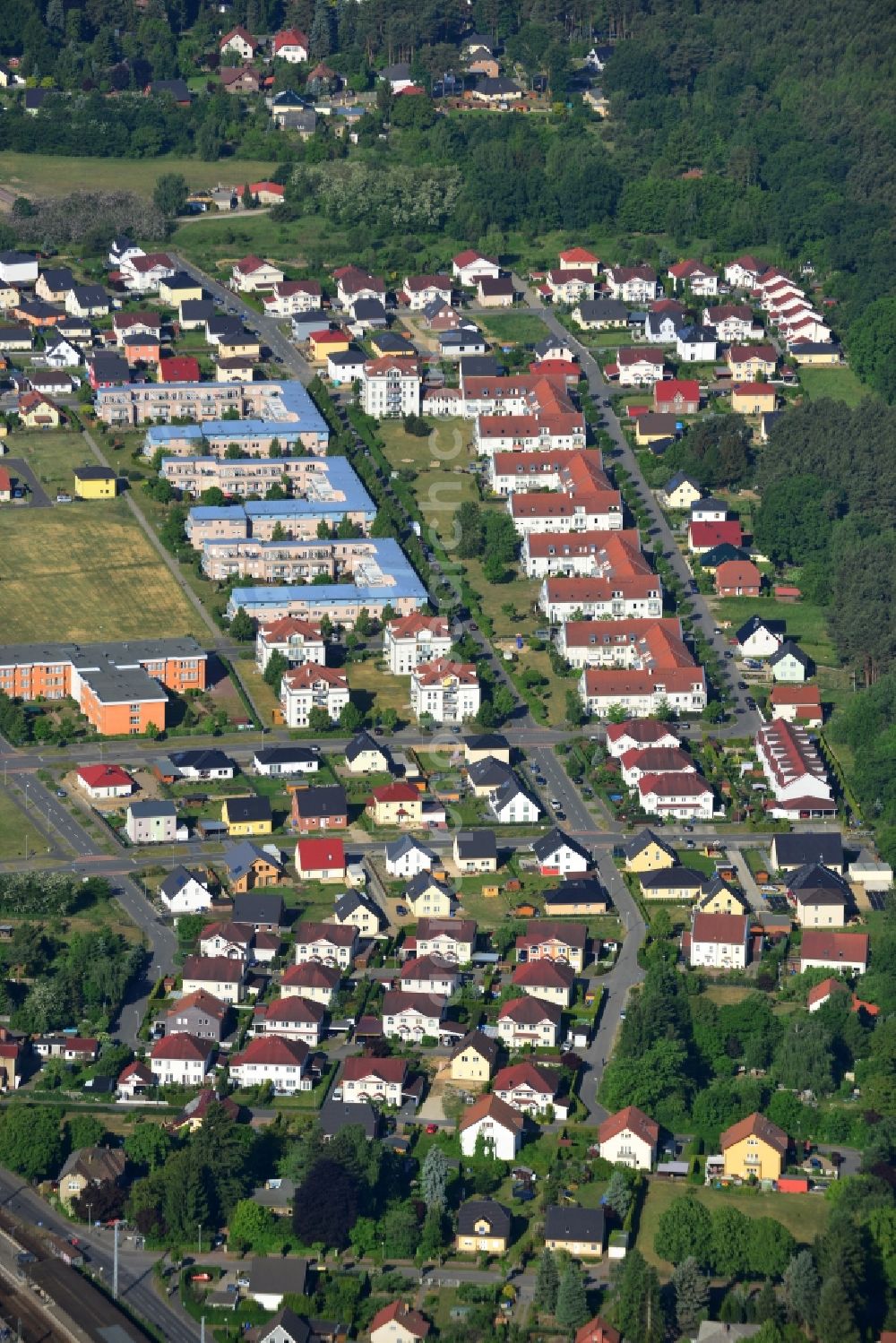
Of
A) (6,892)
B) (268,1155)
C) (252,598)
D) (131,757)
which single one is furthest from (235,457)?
(268,1155)

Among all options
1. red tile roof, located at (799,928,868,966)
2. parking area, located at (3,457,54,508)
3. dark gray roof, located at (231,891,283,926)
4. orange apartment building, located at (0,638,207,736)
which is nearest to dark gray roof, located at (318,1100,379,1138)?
dark gray roof, located at (231,891,283,926)

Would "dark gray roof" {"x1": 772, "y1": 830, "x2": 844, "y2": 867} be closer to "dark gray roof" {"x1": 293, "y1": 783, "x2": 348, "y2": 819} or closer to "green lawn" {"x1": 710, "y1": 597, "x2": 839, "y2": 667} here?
"dark gray roof" {"x1": 293, "y1": 783, "x2": 348, "y2": 819}

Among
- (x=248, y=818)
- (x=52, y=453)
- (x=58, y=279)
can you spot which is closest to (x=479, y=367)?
(x=52, y=453)

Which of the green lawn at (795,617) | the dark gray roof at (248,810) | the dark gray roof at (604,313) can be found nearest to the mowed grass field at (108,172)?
the dark gray roof at (604,313)

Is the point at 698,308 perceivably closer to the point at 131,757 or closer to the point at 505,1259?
the point at 131,757

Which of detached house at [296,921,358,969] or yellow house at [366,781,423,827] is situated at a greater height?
detached house at [296,921,358,969]

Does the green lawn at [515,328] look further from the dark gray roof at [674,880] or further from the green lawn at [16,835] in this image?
the dark gray roof at [674,880]
